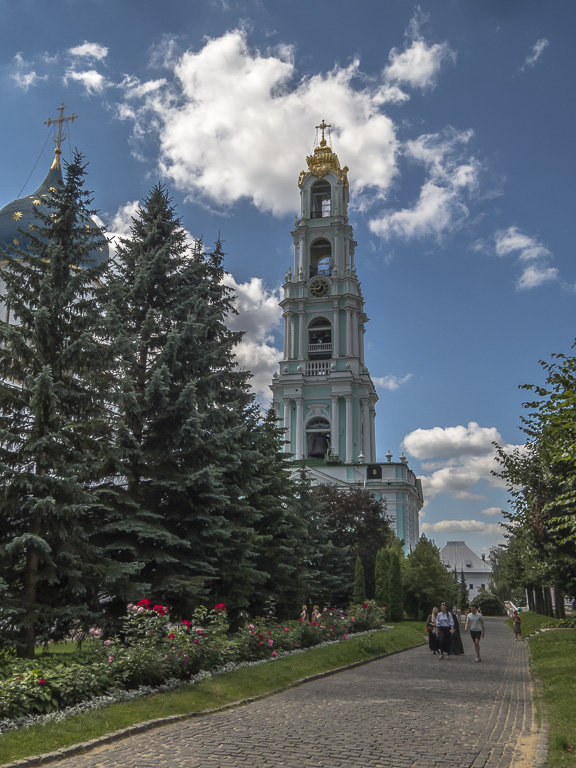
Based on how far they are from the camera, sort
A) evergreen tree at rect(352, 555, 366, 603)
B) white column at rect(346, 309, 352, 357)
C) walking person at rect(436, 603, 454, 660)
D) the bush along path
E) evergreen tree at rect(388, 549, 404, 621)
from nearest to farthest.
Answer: the bush along path < walking person at rect(436, 603, 454, 660) < evergreen tree at rect(352, 555, 366, 603) < evergreen tree at rect(388, 549, 404, 621) < white column at rect(346, 309, 352, 357)

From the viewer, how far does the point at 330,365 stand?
222ft

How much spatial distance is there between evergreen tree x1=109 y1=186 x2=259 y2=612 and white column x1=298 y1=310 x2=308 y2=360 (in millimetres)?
49802

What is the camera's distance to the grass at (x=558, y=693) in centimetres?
755

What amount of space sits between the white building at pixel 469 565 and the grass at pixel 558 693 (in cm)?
9785

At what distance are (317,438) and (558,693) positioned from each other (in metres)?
58.6

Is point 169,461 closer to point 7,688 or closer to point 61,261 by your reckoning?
point 61,261

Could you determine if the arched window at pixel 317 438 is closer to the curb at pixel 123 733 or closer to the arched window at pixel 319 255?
the arched window at pixel 319 255

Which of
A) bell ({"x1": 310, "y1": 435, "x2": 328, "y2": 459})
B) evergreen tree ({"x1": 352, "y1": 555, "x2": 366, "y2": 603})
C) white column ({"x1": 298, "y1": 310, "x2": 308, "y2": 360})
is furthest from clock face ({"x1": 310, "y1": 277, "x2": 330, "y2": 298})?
evergreen tree ({"x1": 352, "y1": 555, "x2": 366, "y2": 603})

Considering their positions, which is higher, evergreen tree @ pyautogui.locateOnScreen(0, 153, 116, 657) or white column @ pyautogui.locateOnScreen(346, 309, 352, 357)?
white column @ pyautogui.locateOnScreen(346, 309, 352, 357)

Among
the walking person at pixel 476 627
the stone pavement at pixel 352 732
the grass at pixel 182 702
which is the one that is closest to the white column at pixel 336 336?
the walking person at pixel 476 627

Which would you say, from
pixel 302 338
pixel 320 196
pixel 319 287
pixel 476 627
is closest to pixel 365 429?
pixel 302 338

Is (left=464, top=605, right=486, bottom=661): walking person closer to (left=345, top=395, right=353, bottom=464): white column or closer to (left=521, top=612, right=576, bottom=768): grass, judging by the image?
(left=521, top=612, right=576, bottom=768): grass

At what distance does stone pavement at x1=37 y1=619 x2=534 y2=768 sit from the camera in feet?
24.3

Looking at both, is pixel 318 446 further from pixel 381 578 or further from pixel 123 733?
pixel 123 733
